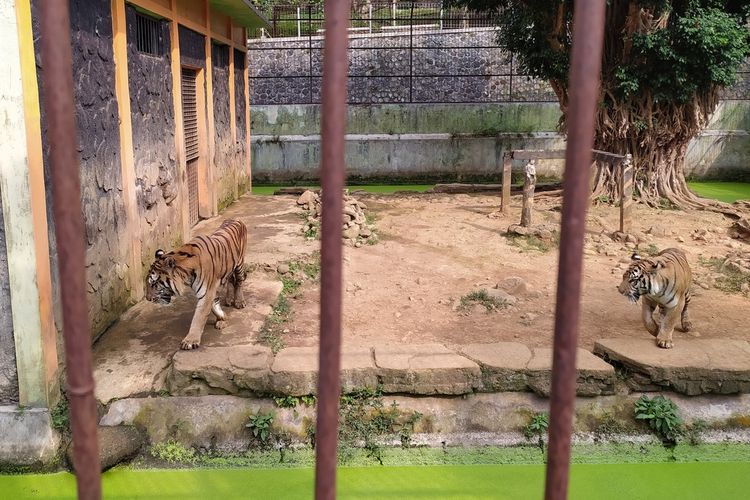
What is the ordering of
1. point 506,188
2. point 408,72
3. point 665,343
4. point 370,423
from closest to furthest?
1. point 370,423
2. point 665,343
3. point 506,188
4. point 408,72

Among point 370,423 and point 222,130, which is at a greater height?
point 222,130

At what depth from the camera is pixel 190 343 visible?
458 cm

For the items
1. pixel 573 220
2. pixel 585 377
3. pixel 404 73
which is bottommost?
pixel 585 377

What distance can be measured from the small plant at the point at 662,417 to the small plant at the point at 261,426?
2.39 m

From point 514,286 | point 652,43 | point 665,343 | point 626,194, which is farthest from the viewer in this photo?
point 652,43

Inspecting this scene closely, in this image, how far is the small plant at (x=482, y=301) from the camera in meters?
5.98

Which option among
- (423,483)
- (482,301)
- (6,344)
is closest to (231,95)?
(482,301)

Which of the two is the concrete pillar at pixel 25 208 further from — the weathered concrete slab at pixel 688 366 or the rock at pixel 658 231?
the rock at pixel 658 231

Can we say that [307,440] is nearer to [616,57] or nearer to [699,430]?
[699,430]

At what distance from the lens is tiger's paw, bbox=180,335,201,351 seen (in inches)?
180

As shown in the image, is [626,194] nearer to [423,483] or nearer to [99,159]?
[423,483]

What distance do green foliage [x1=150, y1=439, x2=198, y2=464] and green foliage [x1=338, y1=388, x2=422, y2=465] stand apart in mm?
922

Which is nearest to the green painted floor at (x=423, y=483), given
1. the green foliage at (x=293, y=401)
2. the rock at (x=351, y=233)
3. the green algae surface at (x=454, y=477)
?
the green algae surface at (x=454, y=477)

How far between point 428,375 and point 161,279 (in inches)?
74.6
